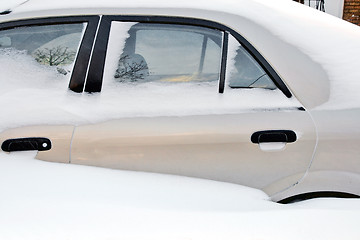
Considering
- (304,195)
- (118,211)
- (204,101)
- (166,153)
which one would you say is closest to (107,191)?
(118,211)

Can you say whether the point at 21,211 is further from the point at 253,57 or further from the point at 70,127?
the point at 253,57

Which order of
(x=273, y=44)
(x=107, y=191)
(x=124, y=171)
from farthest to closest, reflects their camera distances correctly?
(x=273, y=44) → (x=124, y=171) → (x=107, y=191)

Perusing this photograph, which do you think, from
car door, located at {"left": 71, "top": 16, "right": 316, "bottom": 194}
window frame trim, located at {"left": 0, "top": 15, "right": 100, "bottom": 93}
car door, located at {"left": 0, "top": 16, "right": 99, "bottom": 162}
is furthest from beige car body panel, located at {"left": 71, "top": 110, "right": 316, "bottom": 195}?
window frame trim, located at {"left": 0, "top": 15, "right": 100, "bottom": 93}

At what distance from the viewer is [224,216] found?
1666 millimetres

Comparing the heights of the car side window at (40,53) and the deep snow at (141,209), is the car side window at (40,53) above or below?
above

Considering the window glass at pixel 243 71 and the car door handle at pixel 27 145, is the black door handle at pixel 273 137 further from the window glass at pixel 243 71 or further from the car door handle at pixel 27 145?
the car door handle at pixel 27 145

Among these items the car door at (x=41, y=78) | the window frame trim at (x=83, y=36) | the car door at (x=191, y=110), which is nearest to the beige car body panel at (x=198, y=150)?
the car door at (x=191, y=110)

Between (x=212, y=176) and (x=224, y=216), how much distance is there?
1.08ft

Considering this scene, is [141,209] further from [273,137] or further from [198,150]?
[273,137]

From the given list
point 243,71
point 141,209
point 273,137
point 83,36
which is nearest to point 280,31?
point 243,71

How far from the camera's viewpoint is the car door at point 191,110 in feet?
6.45

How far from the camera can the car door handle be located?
78.2 inches

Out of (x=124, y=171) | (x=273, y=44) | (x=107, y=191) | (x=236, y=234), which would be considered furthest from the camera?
(x=273, y=44)

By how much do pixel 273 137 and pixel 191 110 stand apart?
15.4 inches
